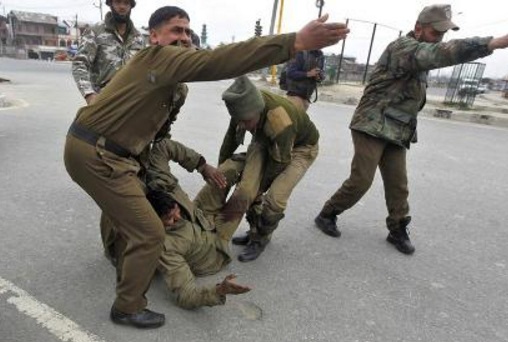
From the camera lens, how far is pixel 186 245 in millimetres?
2898

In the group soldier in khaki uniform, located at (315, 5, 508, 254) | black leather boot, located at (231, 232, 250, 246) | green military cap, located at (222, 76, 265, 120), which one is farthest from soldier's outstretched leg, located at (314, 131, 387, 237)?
green military cap, located at (222, 76, 265, 120)

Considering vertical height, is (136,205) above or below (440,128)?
above

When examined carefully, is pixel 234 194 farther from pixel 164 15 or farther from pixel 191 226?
pixel 164 15

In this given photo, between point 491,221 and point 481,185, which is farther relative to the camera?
point 481,185

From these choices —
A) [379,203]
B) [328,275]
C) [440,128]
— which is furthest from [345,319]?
[440,128]

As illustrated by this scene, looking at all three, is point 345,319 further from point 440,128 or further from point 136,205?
point 440,128

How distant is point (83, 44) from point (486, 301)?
3.68 metres

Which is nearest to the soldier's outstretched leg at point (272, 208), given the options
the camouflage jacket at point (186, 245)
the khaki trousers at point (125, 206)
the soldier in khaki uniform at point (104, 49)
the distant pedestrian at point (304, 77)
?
the camouflage jacket at point (186, 245)

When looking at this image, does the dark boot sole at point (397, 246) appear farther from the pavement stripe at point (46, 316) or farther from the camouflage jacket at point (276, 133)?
the pavement stripe at point (46, 316)

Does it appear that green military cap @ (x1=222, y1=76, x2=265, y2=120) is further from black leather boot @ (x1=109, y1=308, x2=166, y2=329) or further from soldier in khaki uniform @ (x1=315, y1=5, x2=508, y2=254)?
black leather boot @ (x1=109, y1=308, x2=166, y2=329)

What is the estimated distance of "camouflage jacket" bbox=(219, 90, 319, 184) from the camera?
3129 millimetres

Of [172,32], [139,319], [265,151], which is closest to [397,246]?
[265,151]

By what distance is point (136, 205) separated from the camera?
7.54ft

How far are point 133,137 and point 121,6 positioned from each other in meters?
2.02
